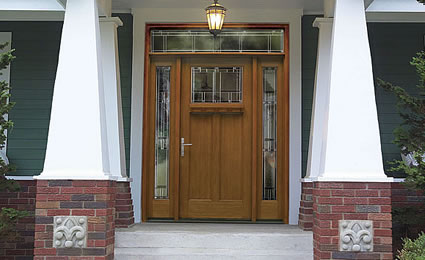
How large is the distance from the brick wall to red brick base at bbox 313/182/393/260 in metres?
3.77

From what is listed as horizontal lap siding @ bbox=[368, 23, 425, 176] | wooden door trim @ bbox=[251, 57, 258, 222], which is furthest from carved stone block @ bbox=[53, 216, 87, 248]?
horizontal lap siding @ bbox=[368, 23, 425, 176]

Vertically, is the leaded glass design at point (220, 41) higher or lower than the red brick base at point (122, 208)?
higher

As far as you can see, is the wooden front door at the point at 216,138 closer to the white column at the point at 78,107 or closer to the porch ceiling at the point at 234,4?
the porch ceiling at the point at 234,4

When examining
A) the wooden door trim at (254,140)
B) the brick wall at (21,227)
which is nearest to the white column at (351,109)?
the wooden door trim at (254,140)

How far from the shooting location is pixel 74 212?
512cm

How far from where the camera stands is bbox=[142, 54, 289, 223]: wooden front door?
293 inches

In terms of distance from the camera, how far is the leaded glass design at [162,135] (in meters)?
7.52

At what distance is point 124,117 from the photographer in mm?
7438

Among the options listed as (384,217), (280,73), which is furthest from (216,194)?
(384,217)

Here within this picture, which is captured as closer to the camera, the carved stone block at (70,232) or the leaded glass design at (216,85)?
the carved stone block at (70,232)

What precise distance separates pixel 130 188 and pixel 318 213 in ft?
9.10

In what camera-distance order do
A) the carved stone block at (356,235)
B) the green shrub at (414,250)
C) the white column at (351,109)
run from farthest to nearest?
the white column at (351,109), the carved stone block at (356,235), the green shrub at (414,250)

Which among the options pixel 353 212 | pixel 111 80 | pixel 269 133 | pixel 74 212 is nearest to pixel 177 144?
pixel 269 133

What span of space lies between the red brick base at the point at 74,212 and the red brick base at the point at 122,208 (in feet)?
4.22
